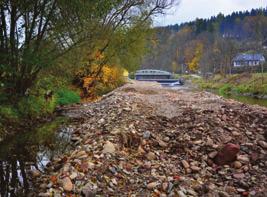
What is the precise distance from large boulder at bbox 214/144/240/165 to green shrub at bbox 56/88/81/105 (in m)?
12.4

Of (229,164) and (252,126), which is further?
(252,126)

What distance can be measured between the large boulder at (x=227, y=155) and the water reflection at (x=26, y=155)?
3191 millimetres

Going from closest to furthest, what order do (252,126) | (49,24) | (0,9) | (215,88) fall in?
(252,126), (0,9), (49,24), (215,88)

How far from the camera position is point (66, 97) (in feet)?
61.3

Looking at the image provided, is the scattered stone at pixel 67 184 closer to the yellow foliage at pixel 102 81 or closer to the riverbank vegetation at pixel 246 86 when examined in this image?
the yellow foliage at pixel 102 81

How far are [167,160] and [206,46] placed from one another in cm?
6985

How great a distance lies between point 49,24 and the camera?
11648 mm

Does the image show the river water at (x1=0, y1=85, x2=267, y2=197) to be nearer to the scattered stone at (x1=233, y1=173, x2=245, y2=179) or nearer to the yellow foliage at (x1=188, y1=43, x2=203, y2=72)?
the scattered stone at (x1=233, y1=173, x2=245, y2=179)

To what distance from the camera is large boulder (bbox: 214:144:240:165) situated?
5980mm

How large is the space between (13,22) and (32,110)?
313 centimetres

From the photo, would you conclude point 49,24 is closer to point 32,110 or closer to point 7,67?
point 7,67

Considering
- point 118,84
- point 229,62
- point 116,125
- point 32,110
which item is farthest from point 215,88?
point 116,125

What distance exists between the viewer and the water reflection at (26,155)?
5508mm

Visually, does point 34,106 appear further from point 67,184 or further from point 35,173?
point 67,184
